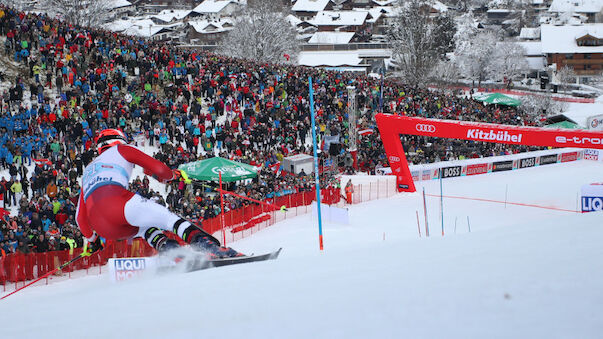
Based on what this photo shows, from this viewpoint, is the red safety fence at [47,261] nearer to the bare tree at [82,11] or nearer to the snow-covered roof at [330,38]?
the bare tree at [82,11]

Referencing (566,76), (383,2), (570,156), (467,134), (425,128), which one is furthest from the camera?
(383,2)

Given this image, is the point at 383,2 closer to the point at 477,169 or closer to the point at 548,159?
the point at 548,159

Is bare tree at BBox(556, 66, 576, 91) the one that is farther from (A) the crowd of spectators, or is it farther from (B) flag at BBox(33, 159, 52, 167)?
(B) flag at BBox(33, 159, 52, 167)

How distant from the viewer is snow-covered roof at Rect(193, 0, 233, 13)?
96.9 meters

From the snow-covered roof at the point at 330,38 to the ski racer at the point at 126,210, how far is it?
69570mm

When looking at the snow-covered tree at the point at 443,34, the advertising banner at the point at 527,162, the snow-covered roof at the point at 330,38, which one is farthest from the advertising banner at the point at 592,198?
the snow-covered roof at the point at 330,38

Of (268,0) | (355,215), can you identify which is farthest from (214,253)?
(268,0)

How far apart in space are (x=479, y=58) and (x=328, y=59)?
15.6 m

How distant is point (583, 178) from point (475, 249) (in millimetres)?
21043

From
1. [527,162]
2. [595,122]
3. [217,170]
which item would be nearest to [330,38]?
[595,122]

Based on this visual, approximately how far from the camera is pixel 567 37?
68250mm

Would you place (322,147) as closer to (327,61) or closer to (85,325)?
(85,325)

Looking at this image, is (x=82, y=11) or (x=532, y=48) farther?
(x=532, y=48)

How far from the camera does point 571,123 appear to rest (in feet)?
111
